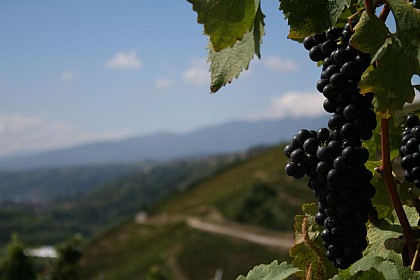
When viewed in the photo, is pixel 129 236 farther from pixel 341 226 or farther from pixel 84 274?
pixel 341 226

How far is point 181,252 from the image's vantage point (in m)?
46.9

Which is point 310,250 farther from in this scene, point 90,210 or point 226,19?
point 90,210

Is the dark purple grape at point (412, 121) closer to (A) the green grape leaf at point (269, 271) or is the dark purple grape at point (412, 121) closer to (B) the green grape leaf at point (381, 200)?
(B) the green grape leaf at point (381, 200)

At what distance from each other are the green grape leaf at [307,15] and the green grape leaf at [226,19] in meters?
0.14

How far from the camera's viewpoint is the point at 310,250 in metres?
1.61

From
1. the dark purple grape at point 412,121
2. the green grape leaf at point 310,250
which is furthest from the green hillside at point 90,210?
the dark purple grape at point 412,121

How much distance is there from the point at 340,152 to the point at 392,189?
169 mm

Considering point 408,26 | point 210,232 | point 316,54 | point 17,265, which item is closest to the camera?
point 408,26

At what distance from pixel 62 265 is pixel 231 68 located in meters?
22.0

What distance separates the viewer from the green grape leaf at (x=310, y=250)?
1585 millimetres

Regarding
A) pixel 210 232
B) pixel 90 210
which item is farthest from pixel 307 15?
pixel 90 210

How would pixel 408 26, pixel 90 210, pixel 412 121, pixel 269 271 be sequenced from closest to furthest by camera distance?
pixel 408 26 → pixel 269 271 → pixel 412 121 → pixel 90 210

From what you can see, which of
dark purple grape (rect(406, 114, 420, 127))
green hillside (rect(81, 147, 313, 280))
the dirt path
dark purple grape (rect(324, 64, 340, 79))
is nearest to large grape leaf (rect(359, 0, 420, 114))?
dark purple grape (rect(324, 64, 340, 79))

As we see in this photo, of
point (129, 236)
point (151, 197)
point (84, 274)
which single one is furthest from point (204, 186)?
point (151, 197)
